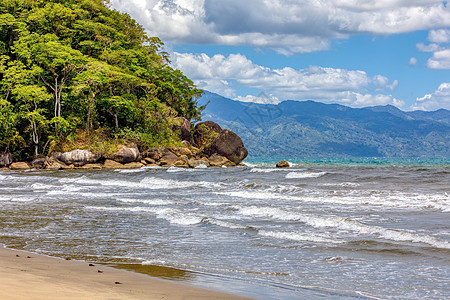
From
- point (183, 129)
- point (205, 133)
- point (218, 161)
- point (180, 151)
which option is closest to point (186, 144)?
point (183, 129)

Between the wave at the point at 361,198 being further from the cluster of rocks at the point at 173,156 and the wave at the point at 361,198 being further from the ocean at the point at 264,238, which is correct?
the cluster of rocks at the point at 173,156

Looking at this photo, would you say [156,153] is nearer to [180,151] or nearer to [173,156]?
[173,156]

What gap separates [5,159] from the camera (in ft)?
137

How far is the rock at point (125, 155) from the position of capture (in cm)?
4234

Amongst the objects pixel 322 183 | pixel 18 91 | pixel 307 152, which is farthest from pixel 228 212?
pixel 307 152

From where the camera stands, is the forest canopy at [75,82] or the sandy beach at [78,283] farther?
the forest canopy at [75,82]

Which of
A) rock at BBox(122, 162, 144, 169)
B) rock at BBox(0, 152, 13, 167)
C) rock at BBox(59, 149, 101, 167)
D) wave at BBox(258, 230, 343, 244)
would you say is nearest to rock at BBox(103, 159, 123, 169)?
rock at BBox(122, 162, 144, 169)

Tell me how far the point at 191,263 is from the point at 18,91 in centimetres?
3900

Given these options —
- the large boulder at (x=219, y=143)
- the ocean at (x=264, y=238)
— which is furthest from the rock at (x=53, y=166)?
the ocean at (x=264, y=238)

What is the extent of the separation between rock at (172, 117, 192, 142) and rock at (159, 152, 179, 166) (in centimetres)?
601

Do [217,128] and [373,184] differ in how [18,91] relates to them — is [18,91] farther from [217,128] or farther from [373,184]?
[373,184]

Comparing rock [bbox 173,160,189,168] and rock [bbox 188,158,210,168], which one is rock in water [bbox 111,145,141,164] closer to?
rock [bbox 173,160,189,168]

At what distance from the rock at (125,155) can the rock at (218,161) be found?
9010 mm

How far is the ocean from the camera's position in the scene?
6500 millimetres
